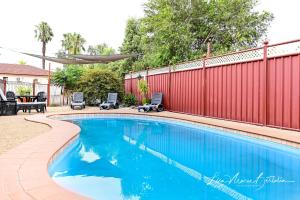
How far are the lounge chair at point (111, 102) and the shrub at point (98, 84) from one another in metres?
0.95

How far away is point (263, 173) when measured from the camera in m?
4.76

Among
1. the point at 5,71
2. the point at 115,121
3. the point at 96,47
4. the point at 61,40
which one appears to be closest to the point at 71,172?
the point at 115,121

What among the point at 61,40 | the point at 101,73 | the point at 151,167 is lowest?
A: the point at 151,167

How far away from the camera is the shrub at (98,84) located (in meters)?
18.0

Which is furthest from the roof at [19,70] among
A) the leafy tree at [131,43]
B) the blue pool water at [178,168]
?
the blue pool water at [178,168]

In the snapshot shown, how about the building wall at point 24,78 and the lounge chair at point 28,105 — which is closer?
the lounge chair at point 28,105

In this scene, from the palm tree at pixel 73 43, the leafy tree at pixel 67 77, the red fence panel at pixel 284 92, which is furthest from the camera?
the palm tree at pixel 73 43

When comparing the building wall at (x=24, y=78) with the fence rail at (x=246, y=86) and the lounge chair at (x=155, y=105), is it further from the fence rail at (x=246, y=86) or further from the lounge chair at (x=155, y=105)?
the fence rail at (x=246, y=86)

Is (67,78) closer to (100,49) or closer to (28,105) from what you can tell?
(28,105)

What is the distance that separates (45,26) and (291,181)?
41291 mm

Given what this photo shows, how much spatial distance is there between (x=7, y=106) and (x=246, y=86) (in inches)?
345

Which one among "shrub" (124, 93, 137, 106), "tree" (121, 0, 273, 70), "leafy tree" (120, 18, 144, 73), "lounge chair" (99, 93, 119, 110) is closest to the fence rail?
"tree" (121, 0, 273, 70)

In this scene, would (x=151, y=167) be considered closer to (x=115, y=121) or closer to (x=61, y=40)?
(x=115, y=121)

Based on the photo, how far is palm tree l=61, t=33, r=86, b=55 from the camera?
1534 inches
